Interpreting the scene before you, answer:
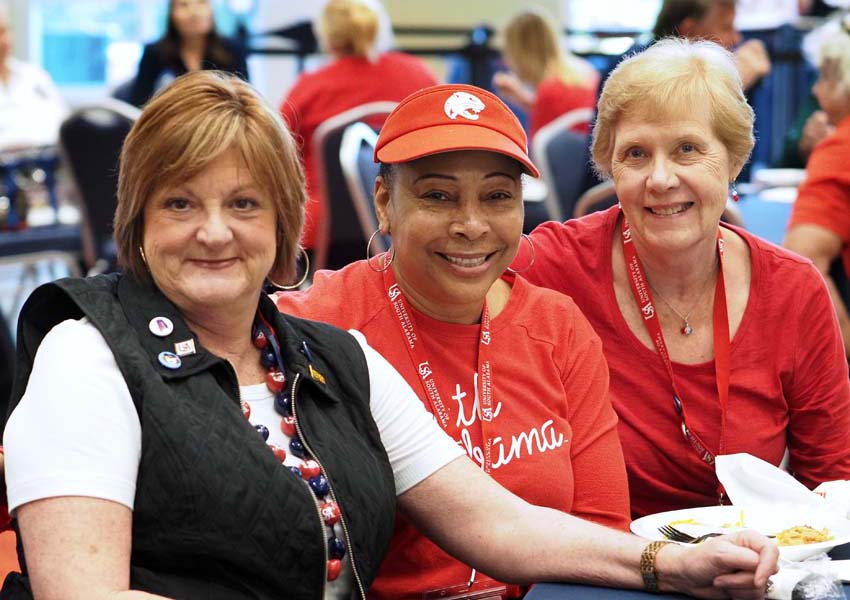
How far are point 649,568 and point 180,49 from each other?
5.77 meters

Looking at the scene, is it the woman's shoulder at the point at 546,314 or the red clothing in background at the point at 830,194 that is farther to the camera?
the red clothing in background at the point at 830,194

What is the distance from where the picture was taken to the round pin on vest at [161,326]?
5.68 feet

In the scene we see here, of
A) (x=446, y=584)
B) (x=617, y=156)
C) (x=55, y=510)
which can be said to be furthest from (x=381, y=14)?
(x=55, y=510)

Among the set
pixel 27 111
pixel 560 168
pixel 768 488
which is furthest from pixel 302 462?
pixel 27 111

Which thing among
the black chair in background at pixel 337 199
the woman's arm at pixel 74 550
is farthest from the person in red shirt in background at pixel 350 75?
the woman's arm at pixel 74 550

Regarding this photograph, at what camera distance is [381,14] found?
6711 millimetres

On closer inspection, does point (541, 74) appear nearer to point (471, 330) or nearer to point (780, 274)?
point (780, 274)

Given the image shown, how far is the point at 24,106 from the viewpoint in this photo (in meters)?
6.93

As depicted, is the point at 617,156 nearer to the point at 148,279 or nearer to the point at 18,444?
the point at 148,279

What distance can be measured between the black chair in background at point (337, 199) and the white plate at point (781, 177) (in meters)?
1.67

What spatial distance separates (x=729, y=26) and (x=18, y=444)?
13.2ft

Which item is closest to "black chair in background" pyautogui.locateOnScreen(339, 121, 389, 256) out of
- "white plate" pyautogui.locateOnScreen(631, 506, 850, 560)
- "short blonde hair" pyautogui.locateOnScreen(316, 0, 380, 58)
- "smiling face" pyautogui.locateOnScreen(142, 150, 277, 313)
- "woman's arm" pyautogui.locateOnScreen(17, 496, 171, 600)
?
"short blonde hair" pyautogui.locateOnScreen(316, 0, 380, 58)

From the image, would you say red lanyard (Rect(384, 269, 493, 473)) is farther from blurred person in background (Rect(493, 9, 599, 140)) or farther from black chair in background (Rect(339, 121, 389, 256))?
blurred person in background (Rect(493, 9, 599, 140))

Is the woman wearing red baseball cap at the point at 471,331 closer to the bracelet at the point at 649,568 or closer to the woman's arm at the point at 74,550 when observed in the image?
the bracelet at the point at 649,568
